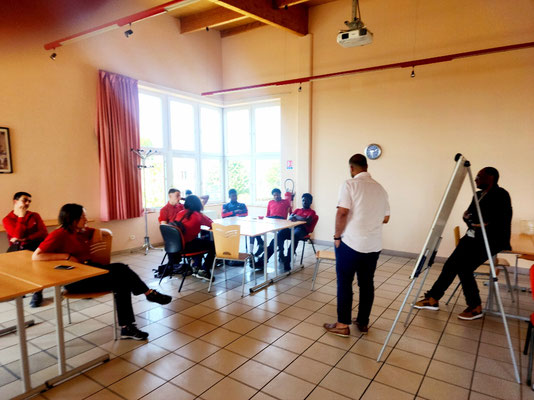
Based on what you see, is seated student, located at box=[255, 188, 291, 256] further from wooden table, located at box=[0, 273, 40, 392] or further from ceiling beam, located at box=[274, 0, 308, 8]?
wooden table, located at box=[0, 273, 40, 392]

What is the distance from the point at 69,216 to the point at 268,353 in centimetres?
201

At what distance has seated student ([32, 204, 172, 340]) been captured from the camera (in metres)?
2.72

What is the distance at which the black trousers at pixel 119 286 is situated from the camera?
2.78 m

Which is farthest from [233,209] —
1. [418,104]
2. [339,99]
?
[418,104]

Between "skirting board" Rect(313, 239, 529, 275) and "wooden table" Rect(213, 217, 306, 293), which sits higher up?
"wooden table" Rect(213, 217, 306, 293)

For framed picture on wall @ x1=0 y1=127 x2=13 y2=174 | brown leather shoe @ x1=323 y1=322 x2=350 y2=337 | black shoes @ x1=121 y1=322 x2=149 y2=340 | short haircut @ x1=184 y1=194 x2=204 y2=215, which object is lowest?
brown leather shoe @ x1=323 y1=322 x2=350 y2=337

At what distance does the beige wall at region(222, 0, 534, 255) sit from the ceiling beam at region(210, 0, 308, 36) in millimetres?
265

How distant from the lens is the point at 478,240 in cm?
321

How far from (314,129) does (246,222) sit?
2.75 metres

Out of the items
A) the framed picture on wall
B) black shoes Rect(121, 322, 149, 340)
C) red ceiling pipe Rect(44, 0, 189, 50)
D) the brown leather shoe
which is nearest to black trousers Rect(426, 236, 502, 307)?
the brown leather shoe

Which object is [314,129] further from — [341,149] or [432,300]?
[432,300]

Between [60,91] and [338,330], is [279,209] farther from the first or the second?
[60,91]

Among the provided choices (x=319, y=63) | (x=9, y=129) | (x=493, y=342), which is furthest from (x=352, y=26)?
(x=9, y=129)

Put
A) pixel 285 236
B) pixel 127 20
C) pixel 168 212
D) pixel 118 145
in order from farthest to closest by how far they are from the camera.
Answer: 1. pixel 118 145
2. pixel 285 236
3. pixel 168 212
4. pixel 127 20
